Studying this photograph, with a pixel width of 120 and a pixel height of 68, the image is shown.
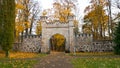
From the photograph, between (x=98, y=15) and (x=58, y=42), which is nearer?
(x=98, y=15)

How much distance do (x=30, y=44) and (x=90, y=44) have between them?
8.32m

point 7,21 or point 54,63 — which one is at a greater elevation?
point 7,21

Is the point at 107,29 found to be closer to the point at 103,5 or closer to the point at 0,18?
the point at 103,5

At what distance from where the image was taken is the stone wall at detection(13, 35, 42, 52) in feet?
110

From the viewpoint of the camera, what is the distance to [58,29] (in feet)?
107

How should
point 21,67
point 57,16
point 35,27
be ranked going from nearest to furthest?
1. point 21,67
2. point 57,16
3. point 35,27

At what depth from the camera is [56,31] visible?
1289 inches

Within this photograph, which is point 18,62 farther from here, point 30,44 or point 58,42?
point 58,42

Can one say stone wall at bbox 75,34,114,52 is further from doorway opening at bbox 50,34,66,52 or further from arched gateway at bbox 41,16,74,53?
doorway opening at bbox 50,34,66,52

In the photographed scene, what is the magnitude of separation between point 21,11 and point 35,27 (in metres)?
7.59

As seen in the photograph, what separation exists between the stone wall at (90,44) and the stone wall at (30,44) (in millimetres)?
5384

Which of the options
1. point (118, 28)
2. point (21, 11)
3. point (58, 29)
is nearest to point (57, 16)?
point (58, 29)

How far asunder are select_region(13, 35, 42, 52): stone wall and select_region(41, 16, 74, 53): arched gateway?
3.45ft

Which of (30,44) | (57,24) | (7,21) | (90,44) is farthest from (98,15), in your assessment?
(7,21)
